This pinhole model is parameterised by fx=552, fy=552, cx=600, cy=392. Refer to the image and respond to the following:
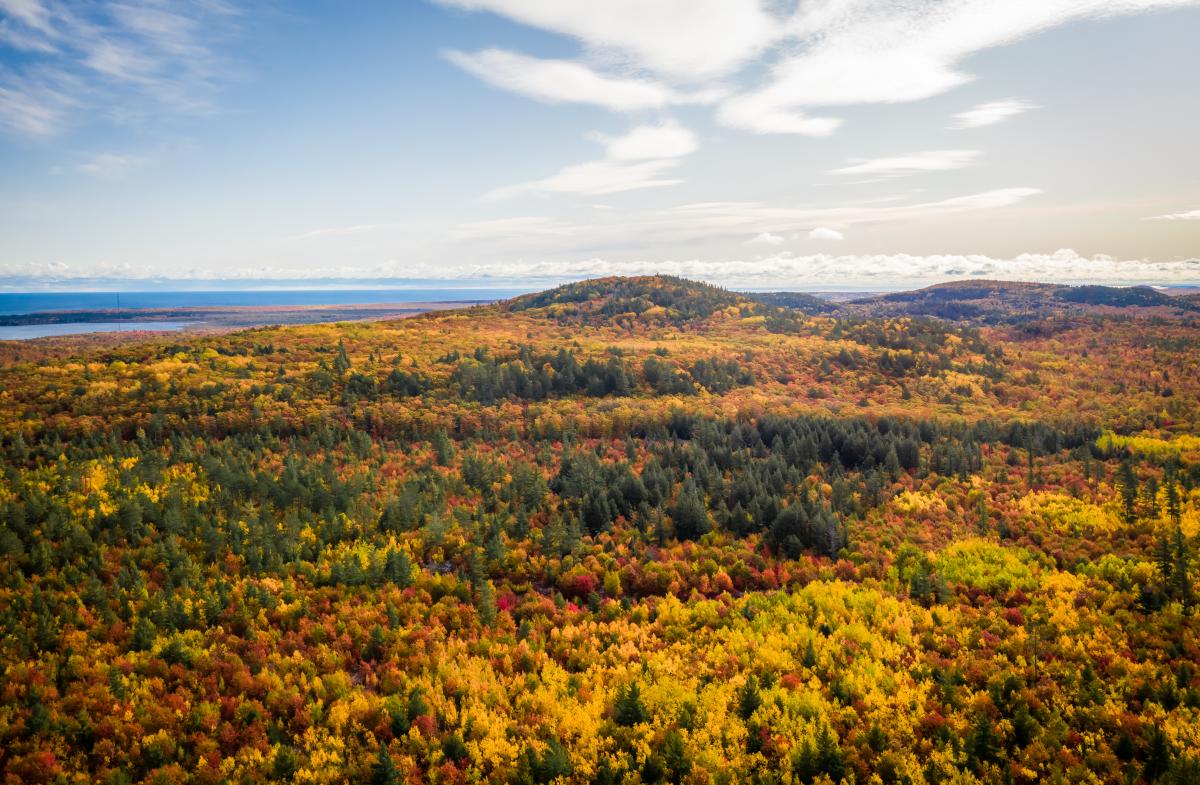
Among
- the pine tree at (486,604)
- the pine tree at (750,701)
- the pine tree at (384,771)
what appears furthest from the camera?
the pine tree at (486,604)

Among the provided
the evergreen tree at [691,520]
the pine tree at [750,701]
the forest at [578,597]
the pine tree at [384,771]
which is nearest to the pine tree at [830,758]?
the forest at [578,597]

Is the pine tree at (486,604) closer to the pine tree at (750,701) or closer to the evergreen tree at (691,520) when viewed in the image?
the pine tree at (750,701)

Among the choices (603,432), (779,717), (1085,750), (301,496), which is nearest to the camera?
(1085,750)

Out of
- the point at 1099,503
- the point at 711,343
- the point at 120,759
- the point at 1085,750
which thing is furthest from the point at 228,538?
the point at 711,343

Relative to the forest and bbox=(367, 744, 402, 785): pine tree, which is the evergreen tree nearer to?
the forest

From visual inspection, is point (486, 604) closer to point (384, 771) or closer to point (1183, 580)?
point (384, 771)

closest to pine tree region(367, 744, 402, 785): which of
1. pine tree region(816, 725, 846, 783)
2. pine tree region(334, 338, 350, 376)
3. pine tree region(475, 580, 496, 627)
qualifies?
pine tree region(475, 580, 496, 627)

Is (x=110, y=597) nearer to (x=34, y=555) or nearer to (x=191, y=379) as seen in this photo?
(x=34, y=555)

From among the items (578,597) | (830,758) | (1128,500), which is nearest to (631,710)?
(830,758)
